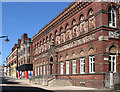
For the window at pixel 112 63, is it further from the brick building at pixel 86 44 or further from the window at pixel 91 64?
the window at pixel 91 64

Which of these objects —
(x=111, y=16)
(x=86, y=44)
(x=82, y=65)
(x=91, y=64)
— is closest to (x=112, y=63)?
(x=91, y=64)

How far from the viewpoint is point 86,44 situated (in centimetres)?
2364

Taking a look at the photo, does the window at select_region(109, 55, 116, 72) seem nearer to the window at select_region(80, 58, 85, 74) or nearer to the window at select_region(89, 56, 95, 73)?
the window at select_region(89, 56, 95, 73)

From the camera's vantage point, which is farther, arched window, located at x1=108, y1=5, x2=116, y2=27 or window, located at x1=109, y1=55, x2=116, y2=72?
arched window, located at x1=108, y1=5, x2=116, y2=27

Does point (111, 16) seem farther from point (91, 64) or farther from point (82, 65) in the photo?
point (82, 65)

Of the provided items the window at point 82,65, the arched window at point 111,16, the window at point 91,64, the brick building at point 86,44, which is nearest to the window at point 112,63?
the brick building at point 86,44

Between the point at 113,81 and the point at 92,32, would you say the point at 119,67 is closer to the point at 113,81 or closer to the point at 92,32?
the point at 113,81

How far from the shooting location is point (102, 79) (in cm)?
2041

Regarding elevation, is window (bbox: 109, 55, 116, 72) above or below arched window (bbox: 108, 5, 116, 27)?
below

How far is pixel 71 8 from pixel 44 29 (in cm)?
1248

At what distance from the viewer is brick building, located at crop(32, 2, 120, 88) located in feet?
68.5

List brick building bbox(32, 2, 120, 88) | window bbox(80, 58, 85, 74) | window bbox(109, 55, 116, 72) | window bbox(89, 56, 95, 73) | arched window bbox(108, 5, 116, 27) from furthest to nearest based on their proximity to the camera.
A: 1. window bbox(80, 58, 85, 74)
2. window bbox(89, 56, 95, 73)
3. arched window bbox(108, 5, 116, 27)
4. window bbox(109, 55, 116, 72)
5. brick building bbox(32, 2, 120, 88)

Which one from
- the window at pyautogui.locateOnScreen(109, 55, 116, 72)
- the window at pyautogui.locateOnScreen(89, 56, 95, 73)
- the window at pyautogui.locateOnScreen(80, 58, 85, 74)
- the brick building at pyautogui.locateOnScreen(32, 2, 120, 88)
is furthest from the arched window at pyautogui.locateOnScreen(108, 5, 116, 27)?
the window at pyautogui.locateOnScreen(80, 58, 85, 74)

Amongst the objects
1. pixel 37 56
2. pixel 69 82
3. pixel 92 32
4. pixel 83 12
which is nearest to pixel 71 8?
pixel 83 12
